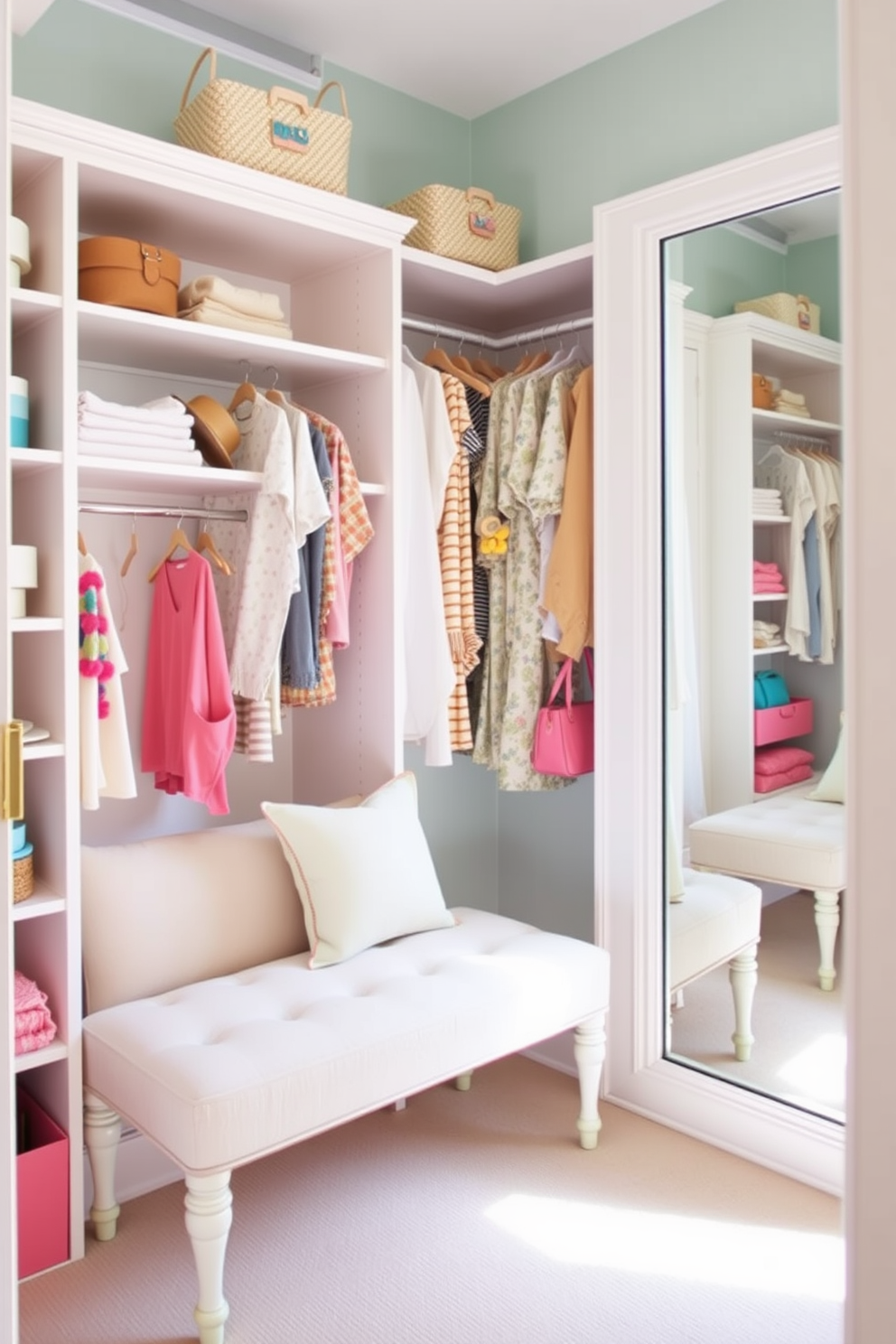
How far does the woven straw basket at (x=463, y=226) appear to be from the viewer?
3.04 metres

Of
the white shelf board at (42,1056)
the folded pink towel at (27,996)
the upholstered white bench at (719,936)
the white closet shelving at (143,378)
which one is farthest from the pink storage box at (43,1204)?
the upholstered white bench at (719,936)

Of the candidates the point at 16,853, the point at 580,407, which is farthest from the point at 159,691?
the point at 580,407

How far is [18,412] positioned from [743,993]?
2061 mm

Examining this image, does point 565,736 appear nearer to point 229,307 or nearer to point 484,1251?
point 484,1251

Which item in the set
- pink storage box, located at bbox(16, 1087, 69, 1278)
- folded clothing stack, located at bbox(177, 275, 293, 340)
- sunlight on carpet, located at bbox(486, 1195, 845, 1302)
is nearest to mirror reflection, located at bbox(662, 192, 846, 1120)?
sunlight on carpet, located at bbox(486, 1195, 845, 1302)

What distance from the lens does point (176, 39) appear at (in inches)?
111

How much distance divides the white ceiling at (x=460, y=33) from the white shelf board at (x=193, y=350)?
853 mm

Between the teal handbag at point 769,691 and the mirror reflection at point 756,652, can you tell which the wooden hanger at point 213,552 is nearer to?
the mirror reflection at point 756,652

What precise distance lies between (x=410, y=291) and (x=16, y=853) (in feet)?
6.15

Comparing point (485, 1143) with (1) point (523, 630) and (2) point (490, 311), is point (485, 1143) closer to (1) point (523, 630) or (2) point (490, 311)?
(1) point (523, 630)

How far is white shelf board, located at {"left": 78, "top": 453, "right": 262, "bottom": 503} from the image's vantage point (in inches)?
94.0

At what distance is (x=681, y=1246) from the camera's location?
2338 millimetres

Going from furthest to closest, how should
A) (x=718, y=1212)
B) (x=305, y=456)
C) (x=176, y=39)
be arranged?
(x=176, y=39)
(x=305, y=456)
(x=718, y=1212)

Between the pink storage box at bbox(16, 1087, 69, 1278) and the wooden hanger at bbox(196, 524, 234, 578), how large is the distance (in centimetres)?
127
